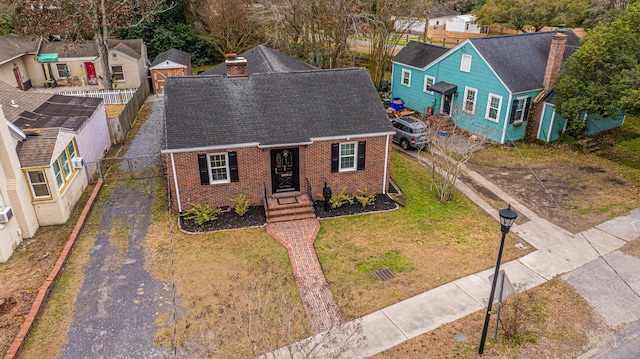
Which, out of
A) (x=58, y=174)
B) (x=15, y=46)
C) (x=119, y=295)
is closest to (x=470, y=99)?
(x=119, y=295)

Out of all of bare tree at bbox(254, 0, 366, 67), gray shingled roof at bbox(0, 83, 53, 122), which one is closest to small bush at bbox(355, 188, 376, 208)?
gray shingled roof at bbox(0, 83, 53, 122)

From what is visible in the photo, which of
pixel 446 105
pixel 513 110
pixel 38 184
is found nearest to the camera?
pixel 38 184

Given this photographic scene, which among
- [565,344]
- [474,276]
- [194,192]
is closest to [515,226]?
[474,276]

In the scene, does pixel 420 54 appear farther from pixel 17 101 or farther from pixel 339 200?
pixel 17 101

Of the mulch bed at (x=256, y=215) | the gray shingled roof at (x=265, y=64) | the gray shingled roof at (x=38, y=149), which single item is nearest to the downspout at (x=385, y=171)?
the mulch bed at (x=256, y=215)

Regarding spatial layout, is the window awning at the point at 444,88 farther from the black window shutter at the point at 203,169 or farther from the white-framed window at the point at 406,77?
the black window shutter at the point at 203,169

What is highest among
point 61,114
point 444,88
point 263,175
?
point 61,114
